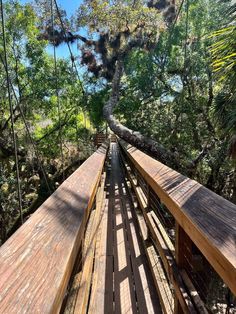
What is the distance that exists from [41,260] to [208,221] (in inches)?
21.0

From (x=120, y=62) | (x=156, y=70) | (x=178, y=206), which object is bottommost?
(x=178, y=206)

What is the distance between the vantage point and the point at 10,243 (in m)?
0.82

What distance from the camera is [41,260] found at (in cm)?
75

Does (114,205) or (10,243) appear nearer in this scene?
(10,243)

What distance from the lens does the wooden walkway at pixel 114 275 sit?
1.65 meters

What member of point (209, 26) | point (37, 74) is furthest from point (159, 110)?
point (37, 74)

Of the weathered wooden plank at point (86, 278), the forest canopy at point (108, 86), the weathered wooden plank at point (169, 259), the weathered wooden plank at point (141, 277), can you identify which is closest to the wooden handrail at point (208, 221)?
the weathered wooden plank at point (169, 259)

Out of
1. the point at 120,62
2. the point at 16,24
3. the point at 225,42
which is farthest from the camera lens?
the point at 120,62

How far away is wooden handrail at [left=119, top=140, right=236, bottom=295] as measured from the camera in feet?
2.42

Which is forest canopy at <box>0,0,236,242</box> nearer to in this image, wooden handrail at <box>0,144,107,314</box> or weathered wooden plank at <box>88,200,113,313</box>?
weathered wooden plank at <box>88,200,113,313</box>

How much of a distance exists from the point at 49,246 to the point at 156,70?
42.6ft

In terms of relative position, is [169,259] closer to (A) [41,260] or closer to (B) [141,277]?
(B) [141,277]

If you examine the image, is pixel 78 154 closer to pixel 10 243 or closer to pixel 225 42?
pixel 225 42

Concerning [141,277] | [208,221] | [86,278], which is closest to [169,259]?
[86,278]
